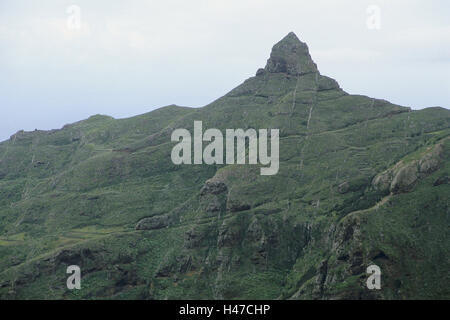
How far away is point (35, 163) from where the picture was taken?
162 metres

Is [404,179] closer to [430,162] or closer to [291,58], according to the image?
[430,162]

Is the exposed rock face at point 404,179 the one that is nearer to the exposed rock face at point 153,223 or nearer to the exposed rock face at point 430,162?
the exposed rock face at point 430,162

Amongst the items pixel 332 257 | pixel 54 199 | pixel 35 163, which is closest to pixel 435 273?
pixel 332 257

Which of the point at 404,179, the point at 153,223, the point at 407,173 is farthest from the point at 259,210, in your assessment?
the point at 407,173

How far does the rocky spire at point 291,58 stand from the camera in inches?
6265

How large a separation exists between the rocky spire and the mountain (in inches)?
15.4

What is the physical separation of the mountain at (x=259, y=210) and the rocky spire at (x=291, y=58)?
39 cm

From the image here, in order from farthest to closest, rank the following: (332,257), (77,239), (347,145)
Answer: (347,145)
(77,239)
(332,257)

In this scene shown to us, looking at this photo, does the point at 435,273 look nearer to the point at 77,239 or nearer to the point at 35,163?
the point at 77,239

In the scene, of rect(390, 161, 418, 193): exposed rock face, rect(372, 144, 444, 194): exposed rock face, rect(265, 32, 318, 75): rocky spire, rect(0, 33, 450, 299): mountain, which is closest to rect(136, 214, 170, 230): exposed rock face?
rect(0, 33, 450, 299): mountain

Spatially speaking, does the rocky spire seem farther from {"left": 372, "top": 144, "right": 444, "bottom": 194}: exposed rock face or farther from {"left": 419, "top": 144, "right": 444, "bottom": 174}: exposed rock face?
{"left": 419, "top": 144, "right": 444, "bottom": 174}: exposed rock face
